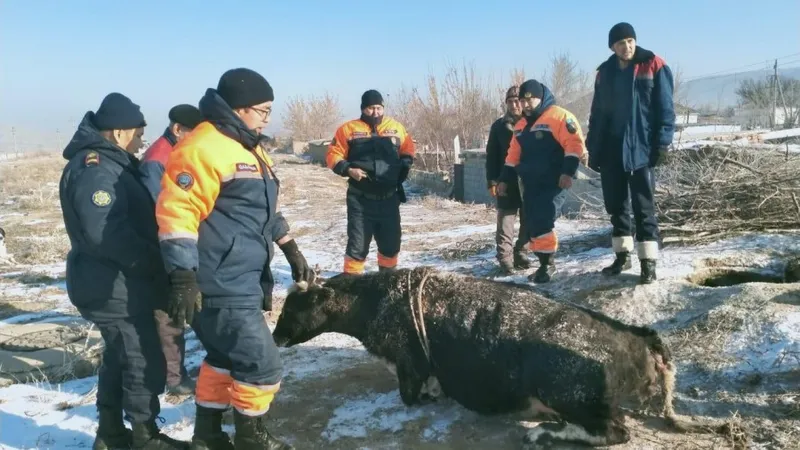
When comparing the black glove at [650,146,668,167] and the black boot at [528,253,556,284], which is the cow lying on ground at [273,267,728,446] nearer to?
the black glove at [650,146,668,167]

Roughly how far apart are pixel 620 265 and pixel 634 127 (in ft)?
4.38

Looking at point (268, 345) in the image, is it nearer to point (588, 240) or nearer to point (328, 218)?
point (588, 240)

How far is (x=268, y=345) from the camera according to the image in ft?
10.3

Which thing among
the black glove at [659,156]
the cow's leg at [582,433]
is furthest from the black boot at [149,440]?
the black glove at [659,156]

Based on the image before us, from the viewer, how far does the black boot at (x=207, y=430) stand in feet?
10.7

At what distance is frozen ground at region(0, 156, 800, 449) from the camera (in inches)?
137

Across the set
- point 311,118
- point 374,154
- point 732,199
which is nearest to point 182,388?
point 374,154

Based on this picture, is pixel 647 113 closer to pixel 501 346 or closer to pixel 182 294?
pixel 501 346

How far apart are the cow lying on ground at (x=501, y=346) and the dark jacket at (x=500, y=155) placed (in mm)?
2912

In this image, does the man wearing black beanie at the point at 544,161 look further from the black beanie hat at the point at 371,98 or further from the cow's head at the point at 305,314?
the cow's head at the point at 305,314

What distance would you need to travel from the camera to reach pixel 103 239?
317 centimetres

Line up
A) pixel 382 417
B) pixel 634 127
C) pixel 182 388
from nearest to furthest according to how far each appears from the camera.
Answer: pixel 382 417 < pixel 182 388 < pixel 634 127

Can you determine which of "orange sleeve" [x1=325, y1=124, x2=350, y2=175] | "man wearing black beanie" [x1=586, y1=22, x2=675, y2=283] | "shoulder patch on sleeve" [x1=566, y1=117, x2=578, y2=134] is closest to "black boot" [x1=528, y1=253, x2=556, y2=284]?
"man wearing black beanie" [x1=586, y1=22, x2=675, y2=283]

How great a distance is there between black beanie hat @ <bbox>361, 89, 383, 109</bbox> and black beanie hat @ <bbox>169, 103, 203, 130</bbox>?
1.73 m
